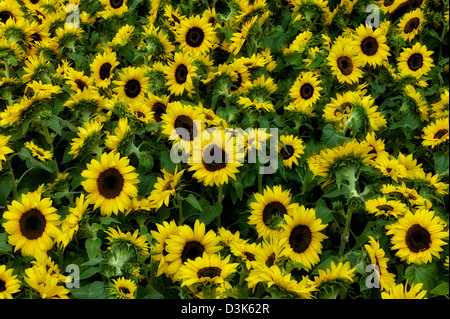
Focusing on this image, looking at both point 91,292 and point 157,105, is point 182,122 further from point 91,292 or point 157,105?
point 91,292

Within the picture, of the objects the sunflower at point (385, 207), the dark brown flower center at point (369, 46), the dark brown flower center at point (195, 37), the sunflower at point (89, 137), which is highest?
the dark brown flower center at point (195, 37)

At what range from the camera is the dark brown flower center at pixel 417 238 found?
5.85ft

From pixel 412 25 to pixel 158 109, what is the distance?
1635mm

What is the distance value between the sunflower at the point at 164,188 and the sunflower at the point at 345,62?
3.76 feet

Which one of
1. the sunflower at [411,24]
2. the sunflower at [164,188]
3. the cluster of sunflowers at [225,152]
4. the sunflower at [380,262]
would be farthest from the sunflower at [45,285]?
the sunflower at [411,24]

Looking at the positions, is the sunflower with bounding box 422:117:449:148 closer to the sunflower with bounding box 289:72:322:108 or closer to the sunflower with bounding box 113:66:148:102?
the sunflower with bounding box 289:72:322:108

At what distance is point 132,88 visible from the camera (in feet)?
9.00

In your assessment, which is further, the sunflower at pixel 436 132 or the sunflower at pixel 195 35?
the sunflower at pixel 195 35

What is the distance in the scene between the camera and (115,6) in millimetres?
3436

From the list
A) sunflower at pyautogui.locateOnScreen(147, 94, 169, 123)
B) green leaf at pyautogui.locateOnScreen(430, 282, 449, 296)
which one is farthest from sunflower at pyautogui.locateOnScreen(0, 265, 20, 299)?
green leaf at pyautogui.locateOnScreen(430, 282, 449, 296)

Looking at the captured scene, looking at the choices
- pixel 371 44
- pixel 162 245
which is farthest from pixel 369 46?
pixel 162 245

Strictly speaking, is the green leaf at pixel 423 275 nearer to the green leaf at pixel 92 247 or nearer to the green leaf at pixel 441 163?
the green leaf at pixel 441 163
